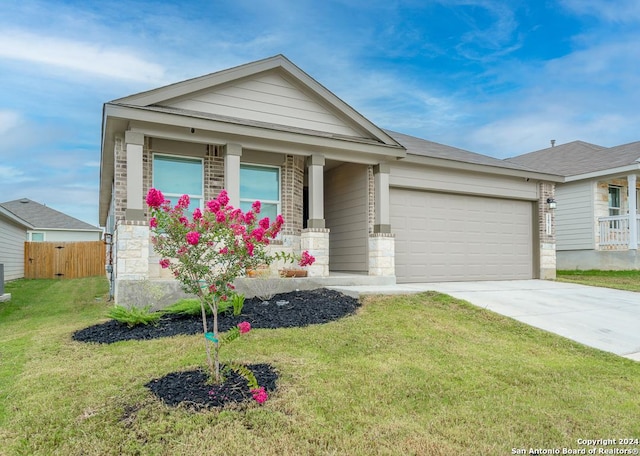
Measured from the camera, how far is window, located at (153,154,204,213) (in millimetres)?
8805

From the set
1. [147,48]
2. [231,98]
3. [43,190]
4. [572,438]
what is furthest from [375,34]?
[43,190]

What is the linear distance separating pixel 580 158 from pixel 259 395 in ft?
61.0

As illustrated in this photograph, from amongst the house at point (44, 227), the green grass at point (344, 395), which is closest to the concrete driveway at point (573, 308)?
the green grass at point (344, 395)

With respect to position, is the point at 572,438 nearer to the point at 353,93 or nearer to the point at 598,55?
the point at 353,93

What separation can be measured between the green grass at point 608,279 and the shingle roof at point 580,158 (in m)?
3.59

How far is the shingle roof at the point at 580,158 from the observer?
50.8ft

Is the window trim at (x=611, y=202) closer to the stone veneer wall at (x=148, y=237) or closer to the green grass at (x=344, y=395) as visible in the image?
the stone veneer wall at (x=148, y=237)

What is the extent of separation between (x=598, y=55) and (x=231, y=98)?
1259 centimetres

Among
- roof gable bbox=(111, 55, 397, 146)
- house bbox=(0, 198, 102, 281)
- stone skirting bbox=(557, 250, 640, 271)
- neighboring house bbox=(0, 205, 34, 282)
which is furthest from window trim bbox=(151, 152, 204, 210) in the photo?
house bbox=(0, 198, 102, 281)

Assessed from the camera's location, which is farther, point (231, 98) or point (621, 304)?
point (231, 98)

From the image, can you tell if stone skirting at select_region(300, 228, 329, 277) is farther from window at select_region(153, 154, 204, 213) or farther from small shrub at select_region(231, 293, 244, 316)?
small shrub at select_region(231, 293, 244, 316)

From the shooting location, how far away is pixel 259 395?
136 inches

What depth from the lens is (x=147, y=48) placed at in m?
10.5

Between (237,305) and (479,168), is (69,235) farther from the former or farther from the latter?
(479,168)
